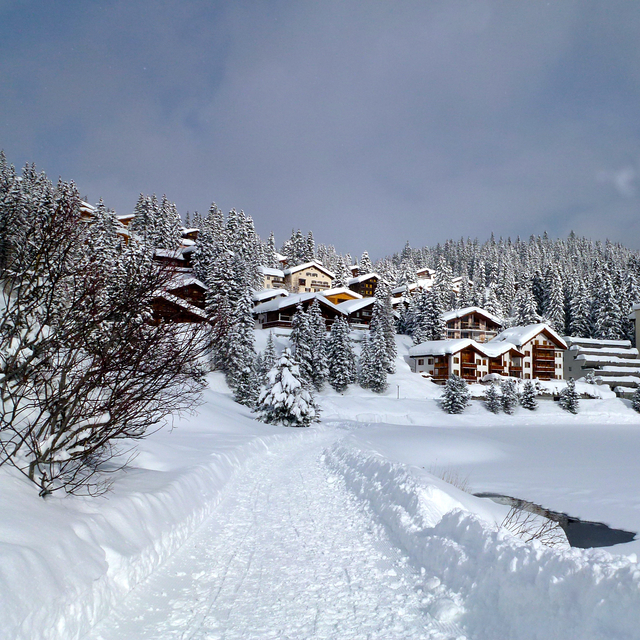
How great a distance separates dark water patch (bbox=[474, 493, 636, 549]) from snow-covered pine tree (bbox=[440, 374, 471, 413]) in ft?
124

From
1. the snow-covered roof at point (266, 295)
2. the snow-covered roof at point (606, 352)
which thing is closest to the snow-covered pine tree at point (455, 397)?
the snow-covered roof at point (606, 352)

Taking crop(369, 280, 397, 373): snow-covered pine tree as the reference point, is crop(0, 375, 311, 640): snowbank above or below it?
below

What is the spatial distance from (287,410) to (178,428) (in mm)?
11954

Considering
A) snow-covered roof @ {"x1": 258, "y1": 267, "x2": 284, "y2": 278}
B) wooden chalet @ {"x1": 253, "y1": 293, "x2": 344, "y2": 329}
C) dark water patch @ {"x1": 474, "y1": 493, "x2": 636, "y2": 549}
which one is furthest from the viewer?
snow-covered roof @ {"x1": 258, "y1": 267, "x2": 284, "y2": 278}

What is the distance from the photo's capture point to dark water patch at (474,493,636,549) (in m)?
11.3

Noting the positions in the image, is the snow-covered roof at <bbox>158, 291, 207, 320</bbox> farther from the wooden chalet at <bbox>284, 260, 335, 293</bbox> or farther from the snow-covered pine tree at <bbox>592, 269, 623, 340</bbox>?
the snow-covered pine tree at <bbox>592, 269, 623, 340</bbox>

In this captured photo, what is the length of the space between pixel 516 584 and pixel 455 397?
162 feet

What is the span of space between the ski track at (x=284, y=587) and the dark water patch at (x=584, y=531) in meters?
5.92

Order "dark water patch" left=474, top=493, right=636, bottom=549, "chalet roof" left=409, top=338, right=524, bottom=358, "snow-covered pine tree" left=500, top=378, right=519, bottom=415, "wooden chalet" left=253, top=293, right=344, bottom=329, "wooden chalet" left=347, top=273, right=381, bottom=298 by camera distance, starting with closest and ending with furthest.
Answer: "dark water patch" left=474, top=493, right=636, bottom=549 < "snow-covered pine tree" left=500, top=378, right=519, bottom=415 < "chalet roof" left=409, top=338, right=524, bottom=358 < "wooden chalet" left=253, top=293, right=344, bottom=329 < "wooden chalet" left=347, top=273, right=381, bottom=298

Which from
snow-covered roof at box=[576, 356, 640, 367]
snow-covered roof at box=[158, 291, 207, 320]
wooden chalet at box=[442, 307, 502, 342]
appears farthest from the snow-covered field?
wooden chalet at box=[442, 307, 502, 342]

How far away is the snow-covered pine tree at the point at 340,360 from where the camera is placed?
2234 inches

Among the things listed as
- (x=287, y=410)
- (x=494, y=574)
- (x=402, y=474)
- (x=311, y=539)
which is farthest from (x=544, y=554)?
(x=287, y=410)

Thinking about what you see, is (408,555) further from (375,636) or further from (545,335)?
(545,335)

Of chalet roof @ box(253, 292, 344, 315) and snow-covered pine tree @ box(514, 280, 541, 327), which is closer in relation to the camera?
chalet roof @ box(253, 292, 344, 315)
